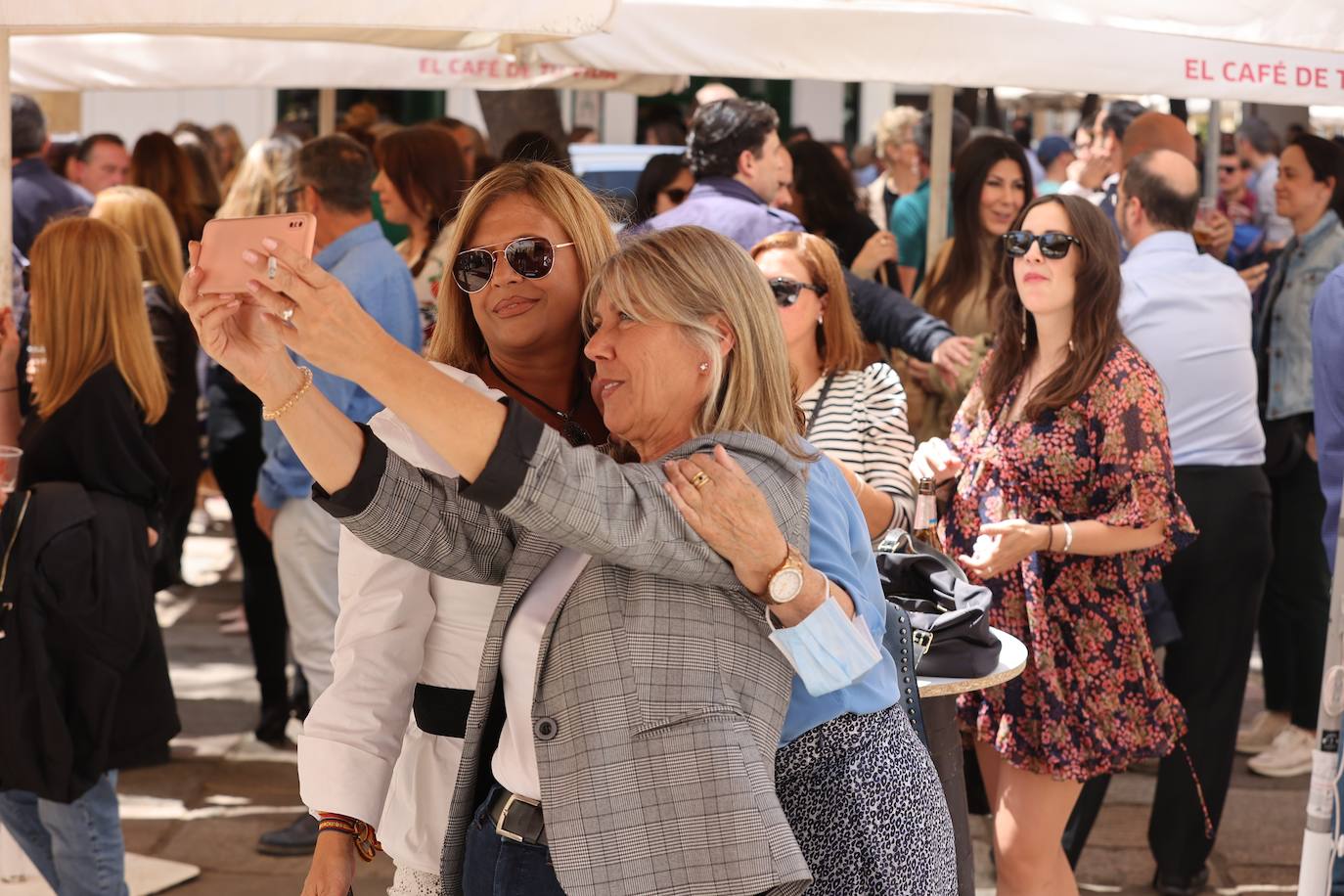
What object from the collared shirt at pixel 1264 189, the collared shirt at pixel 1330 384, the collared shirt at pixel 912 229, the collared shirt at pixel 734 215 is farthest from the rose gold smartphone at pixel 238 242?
the collared shirt at pixel 1264 189

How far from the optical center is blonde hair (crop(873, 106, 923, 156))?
981 centimetres

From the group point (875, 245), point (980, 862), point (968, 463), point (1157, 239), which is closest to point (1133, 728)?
point (968, 463)

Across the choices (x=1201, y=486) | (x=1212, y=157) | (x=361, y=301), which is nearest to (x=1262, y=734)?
(x=1201, y=486)

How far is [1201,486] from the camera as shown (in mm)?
4969

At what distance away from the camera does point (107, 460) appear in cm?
433

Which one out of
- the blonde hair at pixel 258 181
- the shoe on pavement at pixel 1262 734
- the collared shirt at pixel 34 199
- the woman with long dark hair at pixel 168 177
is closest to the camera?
the shoe on pavement at pixel 1262 734

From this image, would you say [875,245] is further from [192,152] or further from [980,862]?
[192,152]

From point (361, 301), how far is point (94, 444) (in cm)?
119

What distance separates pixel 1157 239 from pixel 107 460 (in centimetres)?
312

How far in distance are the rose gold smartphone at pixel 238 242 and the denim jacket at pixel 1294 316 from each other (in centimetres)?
501

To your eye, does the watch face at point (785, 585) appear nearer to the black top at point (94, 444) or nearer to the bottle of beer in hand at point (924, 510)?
the bottle of beer in hand at point (924, 510)

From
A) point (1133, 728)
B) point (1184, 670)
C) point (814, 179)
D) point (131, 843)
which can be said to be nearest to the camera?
point (1133, 728)

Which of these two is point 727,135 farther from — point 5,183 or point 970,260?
point 5,183

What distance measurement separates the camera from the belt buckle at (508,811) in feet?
7.22
